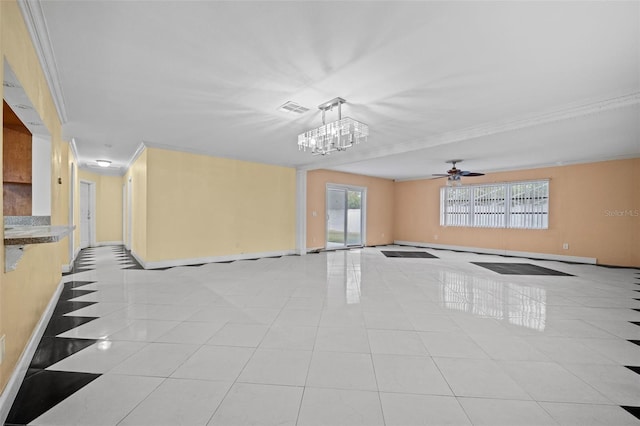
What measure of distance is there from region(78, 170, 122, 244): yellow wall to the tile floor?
6.21 m

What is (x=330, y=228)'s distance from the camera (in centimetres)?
925

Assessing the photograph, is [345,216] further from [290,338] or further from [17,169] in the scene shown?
[17,169]

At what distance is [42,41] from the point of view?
90.1 inches

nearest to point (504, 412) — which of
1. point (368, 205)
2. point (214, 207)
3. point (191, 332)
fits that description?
point (191, 332)

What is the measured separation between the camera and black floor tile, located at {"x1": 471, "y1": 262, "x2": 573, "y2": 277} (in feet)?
18.4

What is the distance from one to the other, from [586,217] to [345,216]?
6342 millimetres

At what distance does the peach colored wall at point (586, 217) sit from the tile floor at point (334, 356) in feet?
9.88

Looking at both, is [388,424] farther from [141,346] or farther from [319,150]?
[319,150]

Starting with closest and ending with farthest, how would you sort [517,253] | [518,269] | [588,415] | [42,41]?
[588,415], [42,41], [518,269], [517,253]

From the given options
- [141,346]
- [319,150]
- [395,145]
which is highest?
[395,145]

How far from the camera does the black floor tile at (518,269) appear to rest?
18.4 ft

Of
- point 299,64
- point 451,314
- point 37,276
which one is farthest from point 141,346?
point 451,314

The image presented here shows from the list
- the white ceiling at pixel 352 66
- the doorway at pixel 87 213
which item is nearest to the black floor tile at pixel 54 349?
the white ceiling at pixel 352 66

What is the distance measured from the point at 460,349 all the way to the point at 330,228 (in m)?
6.98
